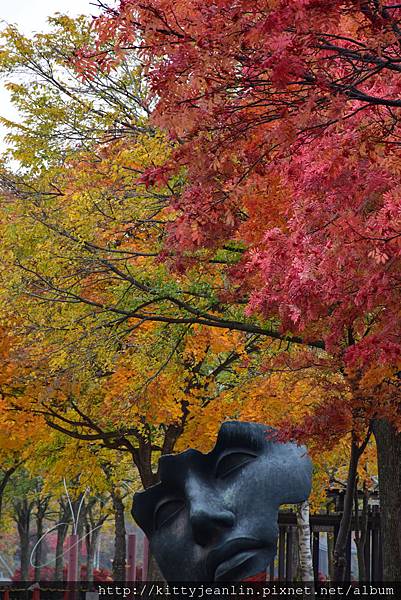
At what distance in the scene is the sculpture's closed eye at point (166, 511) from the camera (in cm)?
1124

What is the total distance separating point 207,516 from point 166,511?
1.11m

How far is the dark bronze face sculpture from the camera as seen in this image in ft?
33.9

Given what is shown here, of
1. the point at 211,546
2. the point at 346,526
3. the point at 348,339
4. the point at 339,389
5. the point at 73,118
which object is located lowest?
the point at 211,546

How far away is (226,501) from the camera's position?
1058cm

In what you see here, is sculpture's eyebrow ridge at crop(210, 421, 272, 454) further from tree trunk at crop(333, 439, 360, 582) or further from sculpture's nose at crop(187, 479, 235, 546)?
tree trunk at crop(333, 439, 360, 582)

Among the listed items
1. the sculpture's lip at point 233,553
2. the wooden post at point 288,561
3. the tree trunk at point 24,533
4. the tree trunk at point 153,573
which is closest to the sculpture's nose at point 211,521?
the sculpture's lip at point 233,553

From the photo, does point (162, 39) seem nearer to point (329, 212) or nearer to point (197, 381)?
point (329, 212)

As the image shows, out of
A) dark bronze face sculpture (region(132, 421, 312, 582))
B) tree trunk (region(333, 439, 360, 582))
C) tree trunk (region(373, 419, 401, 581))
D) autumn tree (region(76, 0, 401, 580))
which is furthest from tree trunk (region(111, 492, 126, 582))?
autumn tree (region(76, 0, 401, 580))

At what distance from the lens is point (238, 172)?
33.8 ft

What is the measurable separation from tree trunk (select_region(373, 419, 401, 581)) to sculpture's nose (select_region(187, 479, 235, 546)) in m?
3.74

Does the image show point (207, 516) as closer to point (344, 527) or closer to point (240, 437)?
point (240, 437)

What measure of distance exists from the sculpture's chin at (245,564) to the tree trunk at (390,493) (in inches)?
139

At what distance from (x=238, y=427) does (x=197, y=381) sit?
9.57m

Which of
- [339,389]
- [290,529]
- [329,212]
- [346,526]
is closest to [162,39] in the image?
[329,212]
